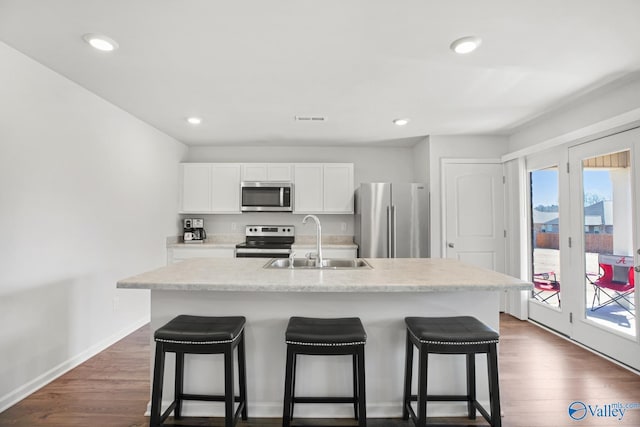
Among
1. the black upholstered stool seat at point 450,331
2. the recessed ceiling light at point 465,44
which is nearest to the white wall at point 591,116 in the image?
the recessed ceiling light at point 465,44

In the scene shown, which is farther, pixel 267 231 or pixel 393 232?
pixel 267 231

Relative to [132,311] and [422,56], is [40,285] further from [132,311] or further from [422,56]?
[422,56]

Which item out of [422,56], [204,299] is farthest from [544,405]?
[422,56]

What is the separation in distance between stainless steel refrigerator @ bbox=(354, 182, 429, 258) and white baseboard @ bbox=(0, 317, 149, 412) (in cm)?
275

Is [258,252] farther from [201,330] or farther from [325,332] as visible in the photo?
[325,332]

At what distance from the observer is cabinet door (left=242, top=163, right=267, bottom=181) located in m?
4.61

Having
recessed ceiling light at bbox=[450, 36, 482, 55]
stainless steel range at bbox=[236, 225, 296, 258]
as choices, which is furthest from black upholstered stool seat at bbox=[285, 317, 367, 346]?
stainless steel range at bbox=[236, 225, 296, 258]

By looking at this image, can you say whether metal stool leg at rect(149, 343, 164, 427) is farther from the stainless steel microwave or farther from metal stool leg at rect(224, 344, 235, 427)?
the stainless steel microwave

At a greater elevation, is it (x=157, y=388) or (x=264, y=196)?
(x=264, y=196)

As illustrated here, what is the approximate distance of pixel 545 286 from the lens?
12.1 feet

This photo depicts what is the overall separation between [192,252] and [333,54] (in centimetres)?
321

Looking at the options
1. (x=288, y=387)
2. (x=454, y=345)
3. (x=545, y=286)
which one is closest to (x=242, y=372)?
(x=288, y=387)

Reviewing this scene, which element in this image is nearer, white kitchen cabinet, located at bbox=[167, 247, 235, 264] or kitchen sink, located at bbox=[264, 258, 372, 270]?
kitchen sink, located at bbox=[264, 258, 372, 270]

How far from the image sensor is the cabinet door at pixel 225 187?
462cm
